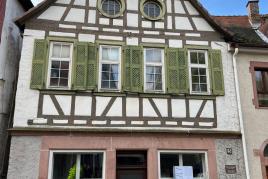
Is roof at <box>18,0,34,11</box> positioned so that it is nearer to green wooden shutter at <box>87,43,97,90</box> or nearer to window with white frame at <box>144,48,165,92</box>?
green wooden shutter at <box>87,43,97,90</box>

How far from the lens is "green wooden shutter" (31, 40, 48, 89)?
1061cm

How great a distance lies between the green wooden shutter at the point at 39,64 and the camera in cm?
1061

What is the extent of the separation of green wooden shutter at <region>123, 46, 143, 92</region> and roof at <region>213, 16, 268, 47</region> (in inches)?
126

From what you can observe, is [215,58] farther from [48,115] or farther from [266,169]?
[48,115]

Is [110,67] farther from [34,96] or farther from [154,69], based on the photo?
[34,96]

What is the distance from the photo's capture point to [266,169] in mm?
11133

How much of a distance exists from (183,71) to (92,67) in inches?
119

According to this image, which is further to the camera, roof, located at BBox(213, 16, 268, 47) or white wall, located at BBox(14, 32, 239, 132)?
roof, located at BBox(213, 16, 268, 47)

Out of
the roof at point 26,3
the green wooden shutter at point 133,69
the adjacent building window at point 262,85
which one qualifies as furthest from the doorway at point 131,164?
the roof at point 26,3

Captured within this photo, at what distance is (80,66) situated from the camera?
1104 cm

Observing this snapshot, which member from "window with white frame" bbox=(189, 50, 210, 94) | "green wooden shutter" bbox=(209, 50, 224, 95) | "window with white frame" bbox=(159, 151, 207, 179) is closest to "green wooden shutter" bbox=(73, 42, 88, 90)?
"window with white frame" bbox=(159, 151, 207, 179)

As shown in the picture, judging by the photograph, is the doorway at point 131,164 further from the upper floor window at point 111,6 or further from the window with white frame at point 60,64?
the upper floor window at point 111,6

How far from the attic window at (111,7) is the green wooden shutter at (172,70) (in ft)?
7.18

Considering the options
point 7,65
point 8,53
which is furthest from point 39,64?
point 8,53
